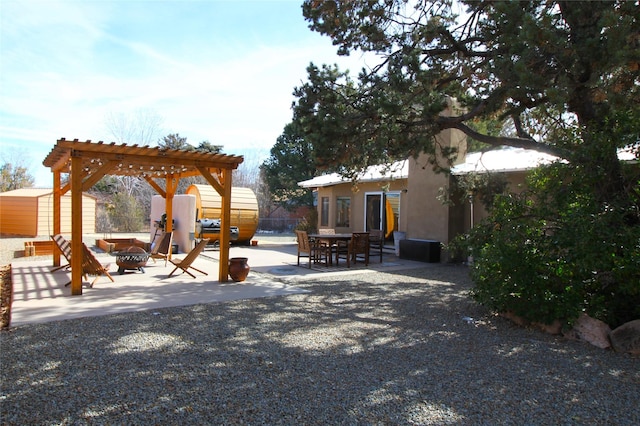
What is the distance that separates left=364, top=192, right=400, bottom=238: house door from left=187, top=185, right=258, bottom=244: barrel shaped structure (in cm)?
482

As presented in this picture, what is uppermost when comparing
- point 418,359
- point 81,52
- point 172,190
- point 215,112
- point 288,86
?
point 215,112

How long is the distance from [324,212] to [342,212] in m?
1.24

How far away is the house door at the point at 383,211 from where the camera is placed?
15.6 meters

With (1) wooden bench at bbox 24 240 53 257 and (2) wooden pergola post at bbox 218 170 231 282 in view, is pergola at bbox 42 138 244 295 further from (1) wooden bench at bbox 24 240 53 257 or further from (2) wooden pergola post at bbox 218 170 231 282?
(1) wooden bench at bbox 24 240 53 257

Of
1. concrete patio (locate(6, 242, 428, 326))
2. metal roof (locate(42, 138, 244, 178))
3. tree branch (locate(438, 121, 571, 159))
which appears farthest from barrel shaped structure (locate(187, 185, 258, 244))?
tree branch (locate(438, 121, 571, 159))

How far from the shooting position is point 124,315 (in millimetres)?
5934

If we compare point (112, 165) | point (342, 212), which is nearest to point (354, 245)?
point (112, 165)

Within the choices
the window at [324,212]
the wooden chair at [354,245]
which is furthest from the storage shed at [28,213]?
the wooden chair at [354,245]

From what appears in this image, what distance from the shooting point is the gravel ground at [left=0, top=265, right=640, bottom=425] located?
10.2ft

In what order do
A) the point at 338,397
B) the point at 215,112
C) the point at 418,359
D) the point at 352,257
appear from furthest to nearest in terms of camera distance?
the point at 215,112
the point at 352,257
the point at 418,359
the point at 338,397

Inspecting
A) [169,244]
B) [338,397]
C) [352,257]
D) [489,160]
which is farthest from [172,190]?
[338,397]

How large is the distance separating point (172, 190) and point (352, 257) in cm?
585

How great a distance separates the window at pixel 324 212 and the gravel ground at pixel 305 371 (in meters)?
12.5

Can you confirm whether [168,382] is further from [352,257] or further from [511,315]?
[352,257]
